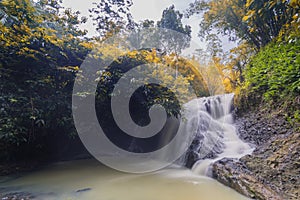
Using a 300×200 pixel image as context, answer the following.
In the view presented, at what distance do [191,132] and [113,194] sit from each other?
2971 millimetres

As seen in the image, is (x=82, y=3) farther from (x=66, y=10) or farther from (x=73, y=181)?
(x=73, y=181)

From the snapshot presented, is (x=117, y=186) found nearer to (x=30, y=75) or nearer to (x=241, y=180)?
(x=241, y=180)

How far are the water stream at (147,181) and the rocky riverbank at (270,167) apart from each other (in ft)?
0.63

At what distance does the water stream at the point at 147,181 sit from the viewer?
243 cm

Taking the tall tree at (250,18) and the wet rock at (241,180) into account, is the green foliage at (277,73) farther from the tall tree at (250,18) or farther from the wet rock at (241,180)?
the wet rock at (241,180)

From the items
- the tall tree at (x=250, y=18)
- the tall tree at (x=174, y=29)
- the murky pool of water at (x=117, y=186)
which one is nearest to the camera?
the murky pool of water at (x=117, y=186)

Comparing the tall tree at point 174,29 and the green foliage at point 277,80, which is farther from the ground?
the tall tree at point 174,29

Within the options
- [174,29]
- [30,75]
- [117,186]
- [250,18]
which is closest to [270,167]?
[117,186]

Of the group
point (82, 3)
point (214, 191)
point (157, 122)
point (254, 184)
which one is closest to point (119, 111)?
point (157, 122)

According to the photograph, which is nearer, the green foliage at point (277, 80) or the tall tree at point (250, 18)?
the green foliage at point (277, 80)

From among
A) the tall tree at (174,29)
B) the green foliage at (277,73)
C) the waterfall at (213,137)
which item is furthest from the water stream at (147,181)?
the tall tree at (174,29)

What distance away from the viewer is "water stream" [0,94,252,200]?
243cm

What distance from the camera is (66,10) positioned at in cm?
537

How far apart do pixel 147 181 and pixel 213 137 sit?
2167mm
